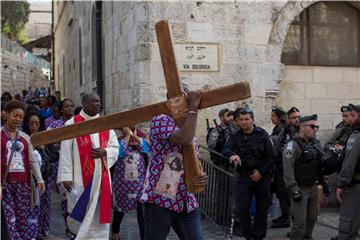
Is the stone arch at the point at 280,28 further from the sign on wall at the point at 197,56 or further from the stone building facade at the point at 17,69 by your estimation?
the stone building facade at the point at 17,69

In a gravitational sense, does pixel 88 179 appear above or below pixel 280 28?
below

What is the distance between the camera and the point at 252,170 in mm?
6070

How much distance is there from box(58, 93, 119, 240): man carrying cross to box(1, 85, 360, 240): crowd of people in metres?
0.01

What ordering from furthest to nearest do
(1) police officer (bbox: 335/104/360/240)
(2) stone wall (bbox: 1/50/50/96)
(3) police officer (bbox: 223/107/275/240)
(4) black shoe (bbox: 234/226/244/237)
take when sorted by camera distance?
(2) stone wall (bbox: 1/50/50/96) → (4) black shoe (bbox: 234/226/244/237) → (3) police officer (bbox: 223/107/275/240) → (1) police officer (bbox: 335/104/360/240)

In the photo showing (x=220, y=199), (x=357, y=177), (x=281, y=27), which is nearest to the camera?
(x=357, y=177)

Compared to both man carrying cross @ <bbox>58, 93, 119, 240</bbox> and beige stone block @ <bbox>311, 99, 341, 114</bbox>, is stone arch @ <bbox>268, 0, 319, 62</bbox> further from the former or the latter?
man carrying cross @ <bbox>58, 93, 119, 240</bbox>

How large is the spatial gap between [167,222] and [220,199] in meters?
3.01

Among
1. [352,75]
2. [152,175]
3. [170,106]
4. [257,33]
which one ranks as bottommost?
[152,175]

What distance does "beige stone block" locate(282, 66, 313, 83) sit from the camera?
8977 mm

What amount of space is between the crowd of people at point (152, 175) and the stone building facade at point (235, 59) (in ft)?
5.93

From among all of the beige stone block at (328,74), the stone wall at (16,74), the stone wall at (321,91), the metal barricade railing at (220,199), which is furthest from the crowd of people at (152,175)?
the stone wall at (16,74)

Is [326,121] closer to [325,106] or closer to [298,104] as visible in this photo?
[325,106]

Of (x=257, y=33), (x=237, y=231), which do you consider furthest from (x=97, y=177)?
(x=257, y=33)

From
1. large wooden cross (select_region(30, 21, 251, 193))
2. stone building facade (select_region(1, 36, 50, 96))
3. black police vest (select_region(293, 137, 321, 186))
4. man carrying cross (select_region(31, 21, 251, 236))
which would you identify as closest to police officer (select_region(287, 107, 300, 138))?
black police vest (select_region(293, 137, 321, 186))
